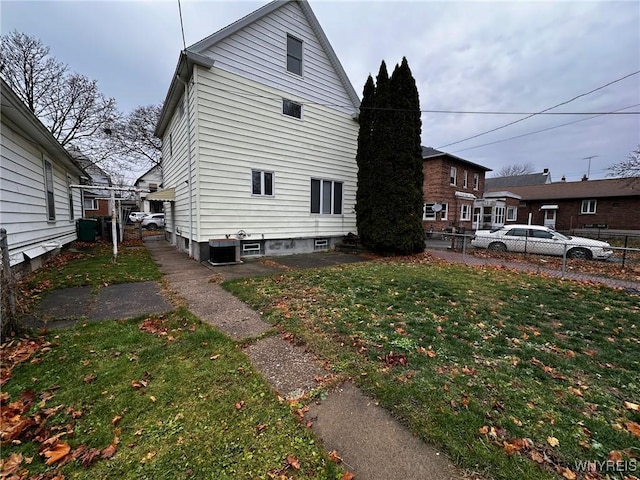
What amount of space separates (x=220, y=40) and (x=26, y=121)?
5423 mm

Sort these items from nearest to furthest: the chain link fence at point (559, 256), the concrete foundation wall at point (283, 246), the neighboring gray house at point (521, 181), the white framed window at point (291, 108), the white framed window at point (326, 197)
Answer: the concrete foundation wall at point (283, 246) < the chain link fence at point (559, 256) < the white framed window at point (291, 108) < the white framed window at point (326, 197) < the neighboring gray house at point (521, 181)

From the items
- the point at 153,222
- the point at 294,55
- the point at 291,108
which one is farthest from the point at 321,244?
the point at 153,222

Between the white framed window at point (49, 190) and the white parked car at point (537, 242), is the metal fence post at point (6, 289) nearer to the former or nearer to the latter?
the white framed window at point (49, 190)

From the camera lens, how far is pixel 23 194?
6273 mm

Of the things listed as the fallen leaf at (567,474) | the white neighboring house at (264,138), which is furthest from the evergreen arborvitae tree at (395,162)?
the fallen leaf at (567,474)

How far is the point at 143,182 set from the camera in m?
41.7

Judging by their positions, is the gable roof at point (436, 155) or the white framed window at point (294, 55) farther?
the gable roof at point (436, 155)

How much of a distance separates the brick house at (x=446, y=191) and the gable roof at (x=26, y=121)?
787 inches

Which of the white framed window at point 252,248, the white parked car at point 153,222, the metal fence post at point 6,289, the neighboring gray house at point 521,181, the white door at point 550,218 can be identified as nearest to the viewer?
the metal fence post at point 6,289

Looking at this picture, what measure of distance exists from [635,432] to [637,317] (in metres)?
3.97

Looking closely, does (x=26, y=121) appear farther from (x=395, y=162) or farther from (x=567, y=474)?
(x=395, y=162)

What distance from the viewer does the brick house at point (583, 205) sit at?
24.9 metres

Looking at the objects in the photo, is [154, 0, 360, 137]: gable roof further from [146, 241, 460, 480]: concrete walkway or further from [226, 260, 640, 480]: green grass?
[146, 241, 460, 480]: concrete walkway

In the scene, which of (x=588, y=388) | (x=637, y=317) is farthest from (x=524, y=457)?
(x=637, y=317)
